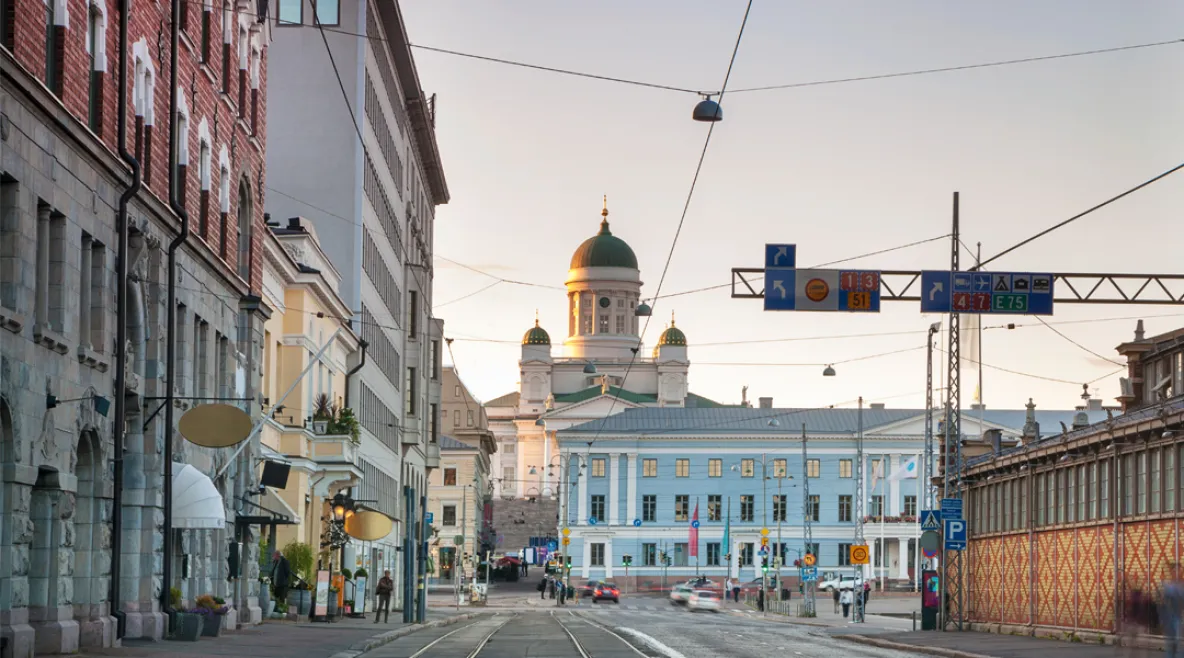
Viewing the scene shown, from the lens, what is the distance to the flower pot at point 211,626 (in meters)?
33.3

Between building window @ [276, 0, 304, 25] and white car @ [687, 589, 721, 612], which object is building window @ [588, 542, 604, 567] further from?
building window @ [276, 0, 304, 25]

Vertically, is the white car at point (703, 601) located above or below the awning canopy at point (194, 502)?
below

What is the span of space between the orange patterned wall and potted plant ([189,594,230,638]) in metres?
17.4

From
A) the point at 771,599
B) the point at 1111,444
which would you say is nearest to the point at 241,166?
the point at 1111,444

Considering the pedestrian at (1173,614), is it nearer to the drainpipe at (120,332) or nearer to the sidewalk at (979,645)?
the sidewalk at (979,645)

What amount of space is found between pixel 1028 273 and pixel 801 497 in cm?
10705

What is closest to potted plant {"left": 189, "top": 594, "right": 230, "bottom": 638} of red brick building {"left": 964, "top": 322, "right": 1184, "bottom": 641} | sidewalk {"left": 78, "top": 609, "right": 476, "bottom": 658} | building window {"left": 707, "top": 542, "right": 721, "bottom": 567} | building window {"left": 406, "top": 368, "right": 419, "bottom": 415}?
Answer: sidewalk {"left": 78, "top": 609, "right": 476, "bottom": 658}

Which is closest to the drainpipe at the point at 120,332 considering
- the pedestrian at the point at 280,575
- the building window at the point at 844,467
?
the pedestrian at the point at 280,575

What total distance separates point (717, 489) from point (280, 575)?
100744 millimetres

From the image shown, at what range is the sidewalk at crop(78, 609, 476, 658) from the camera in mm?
27703

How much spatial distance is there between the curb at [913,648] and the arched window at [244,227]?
16.4m

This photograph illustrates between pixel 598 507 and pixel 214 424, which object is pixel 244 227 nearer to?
pixel 214 424

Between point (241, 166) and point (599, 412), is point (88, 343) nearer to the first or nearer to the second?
point (241, 166)

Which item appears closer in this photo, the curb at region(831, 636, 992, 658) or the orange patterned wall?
the curb at region(831, 636, 992, 658)
